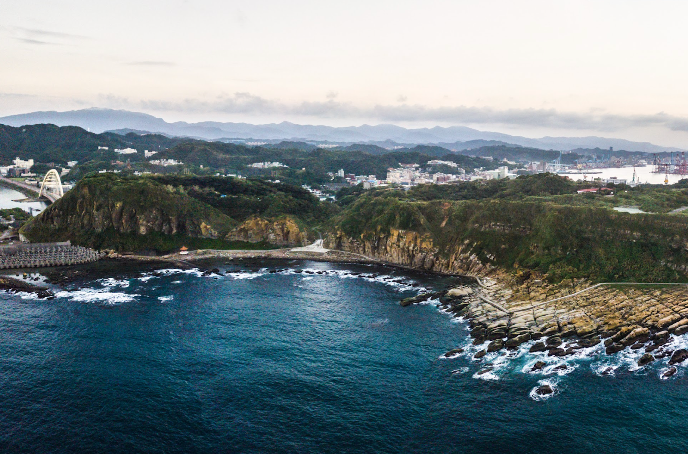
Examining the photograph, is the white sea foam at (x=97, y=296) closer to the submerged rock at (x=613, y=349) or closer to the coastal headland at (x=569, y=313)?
the coastal headland at (x=569, y=313)

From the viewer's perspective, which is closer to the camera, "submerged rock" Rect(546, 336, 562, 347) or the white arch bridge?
"submerged rock" Rect(546, 336, 562, 347)

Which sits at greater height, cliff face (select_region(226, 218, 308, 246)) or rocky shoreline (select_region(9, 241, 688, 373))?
cliff face (select_region(226, 218, 308, 246))

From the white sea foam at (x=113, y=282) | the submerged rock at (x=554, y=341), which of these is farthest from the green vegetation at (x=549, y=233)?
the white sea foam at (x=113, y=282)

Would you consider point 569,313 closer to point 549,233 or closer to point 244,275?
point 549,233

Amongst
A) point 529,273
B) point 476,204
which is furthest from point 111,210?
point 529,273

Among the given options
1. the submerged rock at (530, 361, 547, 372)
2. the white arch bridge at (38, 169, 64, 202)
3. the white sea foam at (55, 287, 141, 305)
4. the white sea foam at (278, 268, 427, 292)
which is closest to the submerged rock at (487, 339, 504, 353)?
the submerged rock at (530, 361, 547, 372)

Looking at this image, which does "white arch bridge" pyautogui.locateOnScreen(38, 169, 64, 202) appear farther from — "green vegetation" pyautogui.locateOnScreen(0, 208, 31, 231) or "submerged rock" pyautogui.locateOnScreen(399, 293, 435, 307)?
"submerged rock" pyautogui.locateOnScreen(399, 293, 435, 307)

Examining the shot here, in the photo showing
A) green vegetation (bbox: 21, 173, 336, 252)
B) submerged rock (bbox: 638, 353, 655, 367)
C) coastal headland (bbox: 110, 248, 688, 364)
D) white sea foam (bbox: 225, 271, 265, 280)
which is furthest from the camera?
green vegetation (bbox: 21, 173, 336, 252)

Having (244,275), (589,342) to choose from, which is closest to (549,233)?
(589,342)
